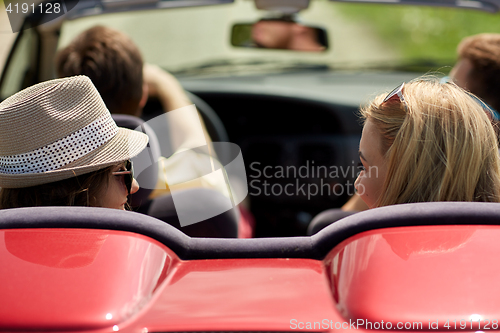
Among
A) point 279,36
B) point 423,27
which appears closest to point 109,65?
point 279,36

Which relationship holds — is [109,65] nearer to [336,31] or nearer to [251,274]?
[251,274]

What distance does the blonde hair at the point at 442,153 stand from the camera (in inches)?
49.7

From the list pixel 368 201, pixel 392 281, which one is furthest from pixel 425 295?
pixel 368 201

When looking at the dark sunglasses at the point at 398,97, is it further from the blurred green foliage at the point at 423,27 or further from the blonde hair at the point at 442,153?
the blurred green foliage at the point at 423,27

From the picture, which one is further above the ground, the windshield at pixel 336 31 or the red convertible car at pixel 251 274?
the red convertible car at pixel 251 274

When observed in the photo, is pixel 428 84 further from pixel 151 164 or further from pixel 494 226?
pixel 151 164

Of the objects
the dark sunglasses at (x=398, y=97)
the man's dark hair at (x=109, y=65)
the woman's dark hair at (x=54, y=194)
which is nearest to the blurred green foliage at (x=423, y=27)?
the man's dark hair at (x=109, y=65)

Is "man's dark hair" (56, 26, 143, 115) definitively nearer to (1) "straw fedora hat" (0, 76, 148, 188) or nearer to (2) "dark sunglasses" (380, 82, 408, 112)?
(1) "straw fedora hat" (0, 76, 148, 188)

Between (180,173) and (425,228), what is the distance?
1187mm

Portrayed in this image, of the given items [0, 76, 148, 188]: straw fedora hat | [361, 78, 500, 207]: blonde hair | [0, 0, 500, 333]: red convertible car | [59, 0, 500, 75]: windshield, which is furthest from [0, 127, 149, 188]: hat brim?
[59, 0, 500, 75]: windshield

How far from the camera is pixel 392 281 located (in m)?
0.87

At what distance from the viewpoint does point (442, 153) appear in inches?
50.4

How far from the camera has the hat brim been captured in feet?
4.28

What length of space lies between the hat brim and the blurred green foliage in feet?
26.5
